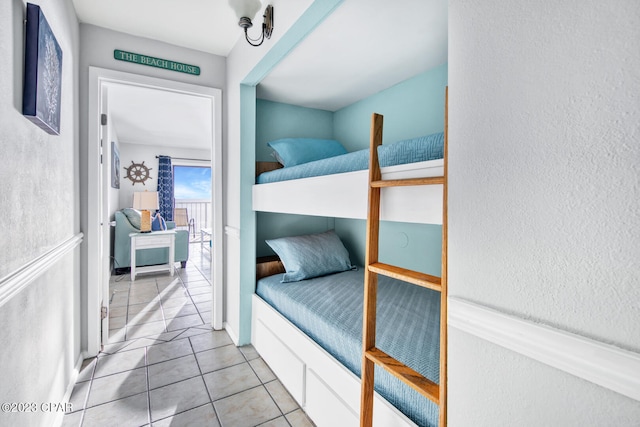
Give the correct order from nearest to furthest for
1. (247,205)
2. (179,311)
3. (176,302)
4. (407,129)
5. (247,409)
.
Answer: (247,409) → (407,129) → (247,205) → (179,311) → (176,302)

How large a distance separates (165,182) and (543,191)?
7.71 meters

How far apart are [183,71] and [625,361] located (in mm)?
3029

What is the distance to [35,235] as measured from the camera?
4.07 feet

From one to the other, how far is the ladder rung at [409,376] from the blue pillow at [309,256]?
124 cm

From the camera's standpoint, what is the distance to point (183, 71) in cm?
254

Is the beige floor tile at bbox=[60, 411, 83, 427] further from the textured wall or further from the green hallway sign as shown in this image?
the green hallway sign

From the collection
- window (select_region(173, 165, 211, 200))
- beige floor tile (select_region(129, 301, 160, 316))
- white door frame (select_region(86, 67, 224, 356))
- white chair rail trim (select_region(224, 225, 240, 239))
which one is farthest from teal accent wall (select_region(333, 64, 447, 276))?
window (select_region(173, 165, 211, 200))

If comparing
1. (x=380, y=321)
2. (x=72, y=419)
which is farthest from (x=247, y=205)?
(x=72, y=419)

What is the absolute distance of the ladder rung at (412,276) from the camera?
2.98 ft

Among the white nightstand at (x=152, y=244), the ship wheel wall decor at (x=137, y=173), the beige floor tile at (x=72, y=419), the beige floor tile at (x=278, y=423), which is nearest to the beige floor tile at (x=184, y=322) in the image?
the beige floor tile at (x=72, y=419)

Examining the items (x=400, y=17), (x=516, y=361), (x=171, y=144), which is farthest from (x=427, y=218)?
(x=171, y=144)

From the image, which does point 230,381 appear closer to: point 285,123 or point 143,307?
point 143,307

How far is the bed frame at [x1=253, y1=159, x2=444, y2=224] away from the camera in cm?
100

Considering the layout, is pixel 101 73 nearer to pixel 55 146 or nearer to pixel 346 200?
pixel 55 146
